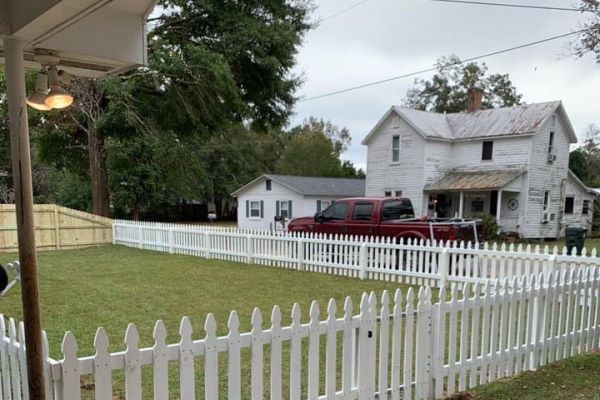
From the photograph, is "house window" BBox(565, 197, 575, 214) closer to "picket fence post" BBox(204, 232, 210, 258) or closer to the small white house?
the small white house

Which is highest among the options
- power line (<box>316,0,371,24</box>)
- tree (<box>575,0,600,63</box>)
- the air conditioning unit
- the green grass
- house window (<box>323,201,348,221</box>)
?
power line (<box>316,0,371,24</box>)

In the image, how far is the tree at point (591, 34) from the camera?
11.0 metres

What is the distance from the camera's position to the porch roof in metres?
19.2

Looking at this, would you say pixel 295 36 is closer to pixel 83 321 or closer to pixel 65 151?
pixel 65 151

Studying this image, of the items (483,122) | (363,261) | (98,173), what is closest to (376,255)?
(363,261)

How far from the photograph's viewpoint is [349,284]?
8.74 meters

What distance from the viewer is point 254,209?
97.2 feet

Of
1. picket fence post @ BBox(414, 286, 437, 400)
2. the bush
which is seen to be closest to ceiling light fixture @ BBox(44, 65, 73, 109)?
picket fence post @ BBox(414, 286, 437, 400)

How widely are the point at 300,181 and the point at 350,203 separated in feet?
54.2

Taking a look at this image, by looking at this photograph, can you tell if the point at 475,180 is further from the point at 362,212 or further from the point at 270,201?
the point at 270,201

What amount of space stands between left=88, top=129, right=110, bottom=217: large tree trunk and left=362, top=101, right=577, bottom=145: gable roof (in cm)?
1280

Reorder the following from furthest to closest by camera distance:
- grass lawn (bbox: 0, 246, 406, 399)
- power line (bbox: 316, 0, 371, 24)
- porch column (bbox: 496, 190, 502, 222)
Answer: porch column (bbox: 496, 190, 502, 222), power line (bbox: 316, 0, 371, 24), grass lawn (bbox: 0, 246, 406, 399)

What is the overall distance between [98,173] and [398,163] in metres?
13.9

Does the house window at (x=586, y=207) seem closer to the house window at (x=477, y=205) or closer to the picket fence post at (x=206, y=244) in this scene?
the house window at (x=477, y=205)
